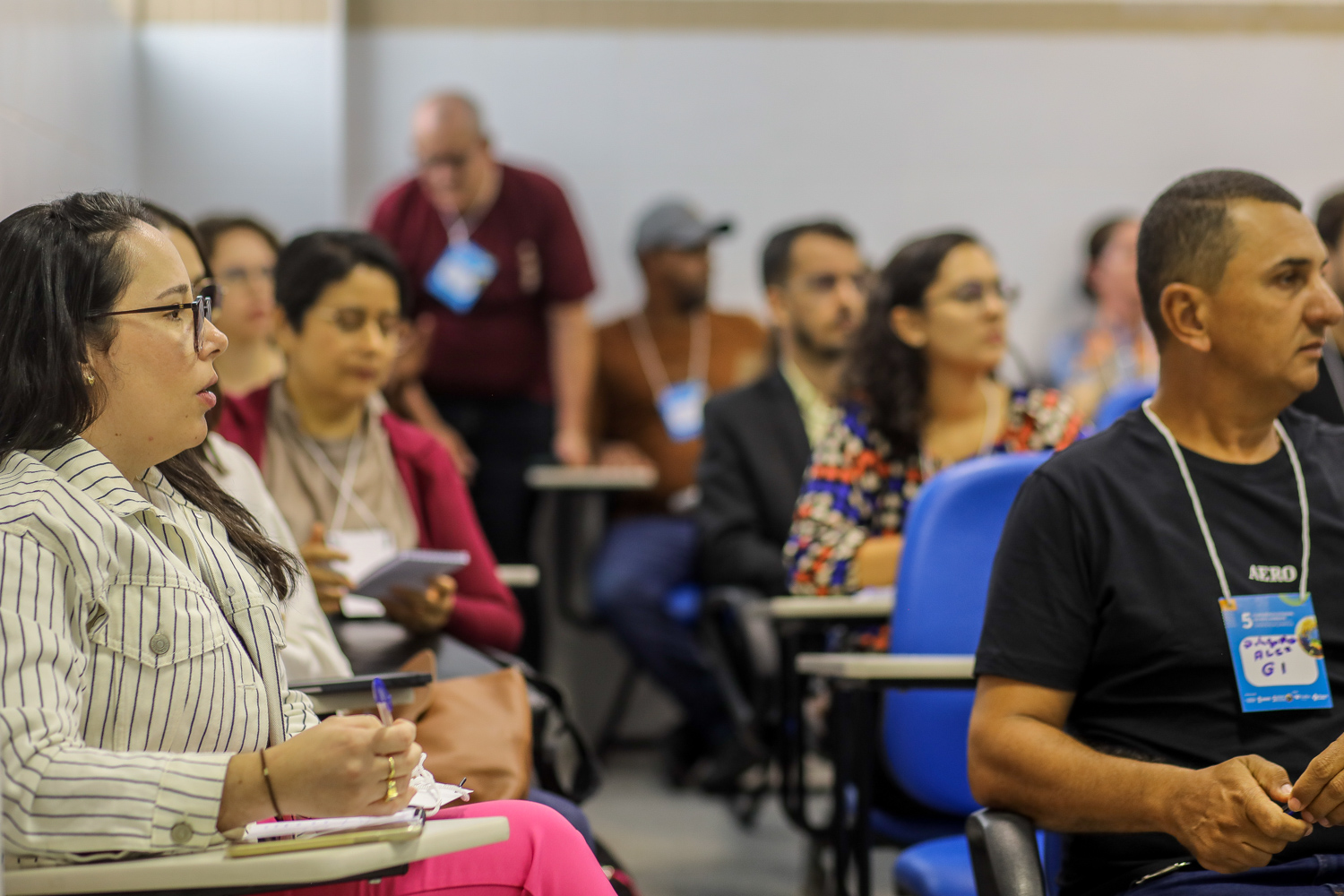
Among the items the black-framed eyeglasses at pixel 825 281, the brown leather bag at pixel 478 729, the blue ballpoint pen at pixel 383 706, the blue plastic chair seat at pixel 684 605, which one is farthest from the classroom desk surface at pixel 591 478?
the blue ballpoint pen at pixel 383 706

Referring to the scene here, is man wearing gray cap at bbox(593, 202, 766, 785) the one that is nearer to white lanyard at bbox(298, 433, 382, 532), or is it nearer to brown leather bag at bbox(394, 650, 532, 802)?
white lanyard at bbox(298, 433, 382, 532)

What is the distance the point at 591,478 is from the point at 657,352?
78 cm

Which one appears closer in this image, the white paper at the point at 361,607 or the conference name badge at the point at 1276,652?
the conference name badge at the point at 1276,652

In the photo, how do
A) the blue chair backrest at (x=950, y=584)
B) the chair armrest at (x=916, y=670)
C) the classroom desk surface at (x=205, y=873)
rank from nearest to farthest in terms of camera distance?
the classroom desk surface at (x=205, y=873)
the chair armrest at (x=916, y=670)
the blue chair backrest at (x=950, y=584)

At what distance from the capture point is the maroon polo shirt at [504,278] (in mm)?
4285

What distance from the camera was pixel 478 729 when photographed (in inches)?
68.9

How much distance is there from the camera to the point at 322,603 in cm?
216

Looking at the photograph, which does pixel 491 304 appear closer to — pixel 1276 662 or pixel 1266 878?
pixel 1276 662

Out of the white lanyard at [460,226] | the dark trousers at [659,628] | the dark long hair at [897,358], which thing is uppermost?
the white lanyard at [460,226]

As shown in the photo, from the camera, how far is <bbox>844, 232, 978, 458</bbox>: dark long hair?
9.23ft

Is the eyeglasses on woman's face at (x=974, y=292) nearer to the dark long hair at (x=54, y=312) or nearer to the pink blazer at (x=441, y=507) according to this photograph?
the pink blazer at (x=441, y=507)

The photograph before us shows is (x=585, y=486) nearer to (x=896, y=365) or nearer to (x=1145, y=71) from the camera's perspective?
(x=896, y=365)

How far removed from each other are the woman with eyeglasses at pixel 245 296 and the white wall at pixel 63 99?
294mm

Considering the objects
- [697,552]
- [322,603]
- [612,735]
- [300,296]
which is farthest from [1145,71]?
[322,603]
